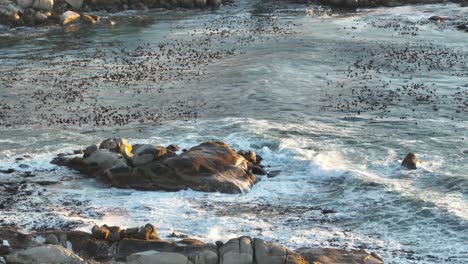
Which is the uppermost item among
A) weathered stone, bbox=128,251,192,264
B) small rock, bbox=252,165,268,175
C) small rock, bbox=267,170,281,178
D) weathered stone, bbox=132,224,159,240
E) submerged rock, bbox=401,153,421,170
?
weathered stone, bbox=128,251,192,264

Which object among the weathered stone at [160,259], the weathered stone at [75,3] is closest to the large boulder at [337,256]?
the weathered stone at [160,259]

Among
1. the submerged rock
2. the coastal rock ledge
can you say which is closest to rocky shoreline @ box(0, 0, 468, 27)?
the coastal rock ledge

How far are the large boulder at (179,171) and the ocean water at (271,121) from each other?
1.73ft

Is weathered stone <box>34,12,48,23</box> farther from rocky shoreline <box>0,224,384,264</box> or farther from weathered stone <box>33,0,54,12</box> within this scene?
rocky shoreline <box>0,224,384,264</box>

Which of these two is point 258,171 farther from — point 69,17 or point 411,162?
point 69,17

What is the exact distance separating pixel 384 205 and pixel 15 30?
46627mm

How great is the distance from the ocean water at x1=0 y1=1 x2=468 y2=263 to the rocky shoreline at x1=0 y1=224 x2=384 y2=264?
4.84ft

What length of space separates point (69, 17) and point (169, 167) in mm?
43630

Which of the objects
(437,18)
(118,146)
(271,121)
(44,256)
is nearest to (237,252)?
(44,256)

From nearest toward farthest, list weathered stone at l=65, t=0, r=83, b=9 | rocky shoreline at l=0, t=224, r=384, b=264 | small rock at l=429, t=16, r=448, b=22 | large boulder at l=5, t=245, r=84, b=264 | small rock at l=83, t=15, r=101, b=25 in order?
large boulder at l=5, t=245, r=84, b=264, rocky shoreline at l=0, t=224, r=384, b=264, small rock at l=429, t=16, r=448, b=22, small rock at l=83, t=15, r=101, b=25, weathered stone at l=65, t=0, r=83, b=9

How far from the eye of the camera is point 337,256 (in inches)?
687

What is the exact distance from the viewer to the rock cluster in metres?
61.8

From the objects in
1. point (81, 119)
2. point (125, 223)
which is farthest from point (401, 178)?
point (81, 119)

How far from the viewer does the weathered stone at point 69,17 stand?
6266 centimetres
